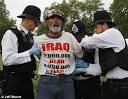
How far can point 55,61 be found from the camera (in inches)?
270

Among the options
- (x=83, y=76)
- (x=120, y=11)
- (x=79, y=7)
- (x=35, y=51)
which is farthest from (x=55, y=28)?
(x=79, y=7)

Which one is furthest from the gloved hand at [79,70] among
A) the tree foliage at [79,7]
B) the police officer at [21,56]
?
the tree foliage at [79,7]

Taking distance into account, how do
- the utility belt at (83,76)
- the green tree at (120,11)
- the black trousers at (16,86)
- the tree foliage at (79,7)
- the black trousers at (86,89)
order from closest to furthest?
the black trousers at (16,86)
the utility belt at (83,76)
the black trousers at (86,89)
the green tree at (120,11)
the tree foliage at (79,7)

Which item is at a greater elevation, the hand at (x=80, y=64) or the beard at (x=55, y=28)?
the beard at (x=55, y=28)

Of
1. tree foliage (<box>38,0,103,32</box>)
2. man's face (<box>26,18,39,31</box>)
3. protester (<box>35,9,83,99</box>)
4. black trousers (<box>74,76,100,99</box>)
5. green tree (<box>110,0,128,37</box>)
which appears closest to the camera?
protester (<box>35,9,83,99</box>)

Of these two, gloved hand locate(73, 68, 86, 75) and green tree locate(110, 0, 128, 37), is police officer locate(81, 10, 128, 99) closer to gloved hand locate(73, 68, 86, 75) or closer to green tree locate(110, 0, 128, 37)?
gloved hand locate(73, 68, 86, 75)

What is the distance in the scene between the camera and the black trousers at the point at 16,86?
7387 millimetres

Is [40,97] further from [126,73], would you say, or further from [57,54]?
[126,73]

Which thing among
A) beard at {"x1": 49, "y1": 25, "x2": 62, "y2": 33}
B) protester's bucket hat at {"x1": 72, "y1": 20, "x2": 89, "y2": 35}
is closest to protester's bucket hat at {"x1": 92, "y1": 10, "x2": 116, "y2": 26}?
protester's bucket hat at {"x1": 72, "y1": 20, "x2": 89, "y2": 35}

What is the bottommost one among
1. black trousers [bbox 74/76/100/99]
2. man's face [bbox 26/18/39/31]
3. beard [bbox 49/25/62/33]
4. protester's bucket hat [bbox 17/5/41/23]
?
black trousers [bbox 74/76/100/99]

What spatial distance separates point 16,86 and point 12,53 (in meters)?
0.61

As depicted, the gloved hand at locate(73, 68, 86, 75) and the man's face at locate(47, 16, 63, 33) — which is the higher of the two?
the man's face at locate(47, 16, 63, 33)

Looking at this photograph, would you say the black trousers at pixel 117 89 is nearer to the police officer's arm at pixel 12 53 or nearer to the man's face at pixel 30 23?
the police officer's arm at pixel 12 53

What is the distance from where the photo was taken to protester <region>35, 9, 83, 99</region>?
6.85 meters
